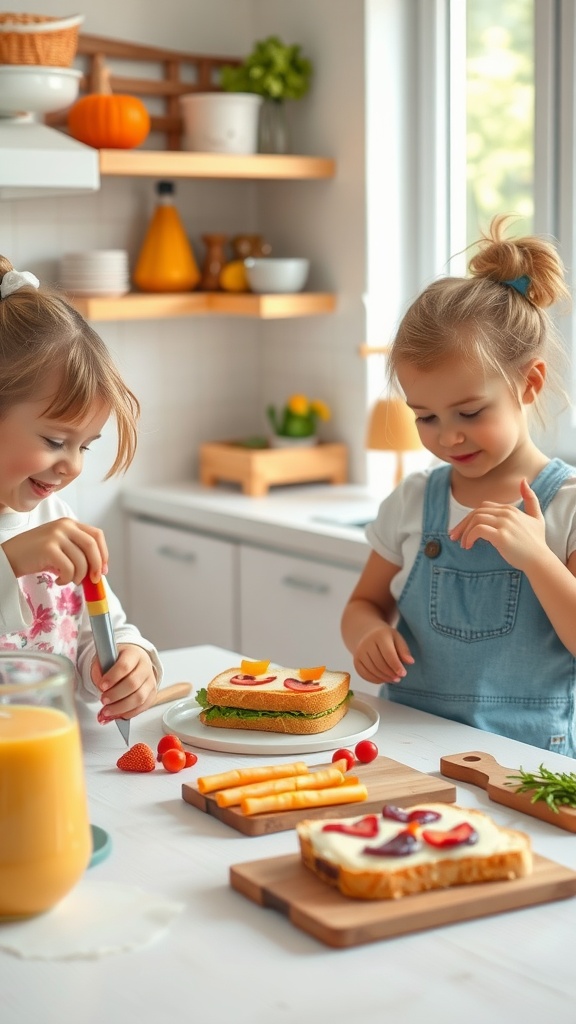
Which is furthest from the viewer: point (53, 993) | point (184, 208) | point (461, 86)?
point (184, 208)

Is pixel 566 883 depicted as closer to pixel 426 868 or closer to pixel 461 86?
pixel 426 868

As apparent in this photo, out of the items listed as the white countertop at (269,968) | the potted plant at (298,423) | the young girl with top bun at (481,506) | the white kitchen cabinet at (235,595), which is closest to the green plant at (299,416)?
the potted plant at (298,423)

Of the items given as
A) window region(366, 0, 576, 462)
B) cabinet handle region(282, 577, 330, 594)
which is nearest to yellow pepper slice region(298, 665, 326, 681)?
cabinet handle region(282, 577, 330, 594)

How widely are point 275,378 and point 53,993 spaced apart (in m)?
2.87

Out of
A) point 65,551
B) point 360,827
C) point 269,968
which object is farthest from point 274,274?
point 269,968

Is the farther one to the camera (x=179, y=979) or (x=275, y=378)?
(x=275, y=378)

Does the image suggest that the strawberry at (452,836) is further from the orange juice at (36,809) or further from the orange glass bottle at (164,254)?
the orange glass bottle at (164,254)

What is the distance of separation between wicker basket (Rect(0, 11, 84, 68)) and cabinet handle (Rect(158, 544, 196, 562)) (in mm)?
1171

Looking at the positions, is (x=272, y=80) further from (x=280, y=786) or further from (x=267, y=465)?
(x=280, y=786)

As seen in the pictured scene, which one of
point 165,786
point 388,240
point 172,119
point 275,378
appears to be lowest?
point 165,786

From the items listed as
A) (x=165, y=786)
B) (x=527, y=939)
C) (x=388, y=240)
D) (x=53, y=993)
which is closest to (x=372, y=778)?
(x=165, y=786)

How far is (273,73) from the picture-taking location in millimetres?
3264

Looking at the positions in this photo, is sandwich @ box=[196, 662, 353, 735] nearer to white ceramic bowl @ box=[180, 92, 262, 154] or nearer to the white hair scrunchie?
the white hair scrunchie

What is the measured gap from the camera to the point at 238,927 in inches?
36.8
